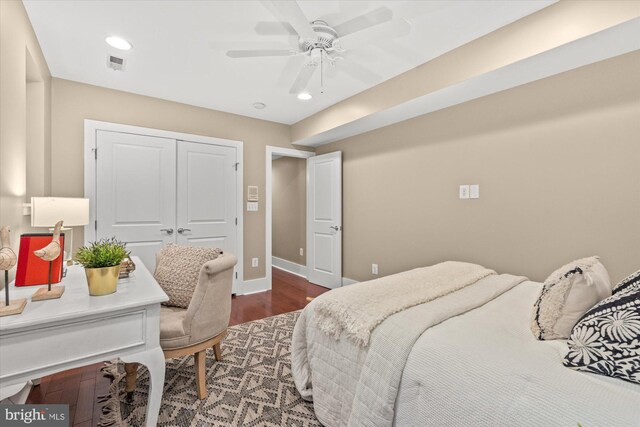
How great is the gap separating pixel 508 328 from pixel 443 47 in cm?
216

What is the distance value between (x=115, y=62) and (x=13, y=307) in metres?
2.36

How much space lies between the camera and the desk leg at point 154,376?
1296 millimetres

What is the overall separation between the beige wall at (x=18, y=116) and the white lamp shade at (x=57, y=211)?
9 centimetres

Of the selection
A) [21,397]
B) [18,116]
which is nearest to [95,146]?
[18,116]

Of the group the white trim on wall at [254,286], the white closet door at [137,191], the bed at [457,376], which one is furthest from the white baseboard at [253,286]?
the bed at [457,376]

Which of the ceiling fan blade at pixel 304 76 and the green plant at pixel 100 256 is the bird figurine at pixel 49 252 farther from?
the ceiling fan blade at pixel 304 76

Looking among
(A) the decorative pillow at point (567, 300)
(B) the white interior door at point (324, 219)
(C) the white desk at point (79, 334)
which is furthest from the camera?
(B) the white interior door at point (324, 219)

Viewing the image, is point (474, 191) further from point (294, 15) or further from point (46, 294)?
point (46, 294)

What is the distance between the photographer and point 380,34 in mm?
1837

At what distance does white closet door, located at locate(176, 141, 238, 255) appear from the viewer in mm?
3588

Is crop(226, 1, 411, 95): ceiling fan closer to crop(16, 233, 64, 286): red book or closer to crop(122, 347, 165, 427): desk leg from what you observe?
crop(16, 233, 64, 286): red book

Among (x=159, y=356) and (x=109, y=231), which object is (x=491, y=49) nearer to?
(x=159, y=356)

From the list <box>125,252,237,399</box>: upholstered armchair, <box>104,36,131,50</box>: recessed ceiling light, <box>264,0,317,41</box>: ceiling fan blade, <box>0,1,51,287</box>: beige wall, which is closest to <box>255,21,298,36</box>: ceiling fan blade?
<box>264,0,317,41</box>: ceiling fan blade

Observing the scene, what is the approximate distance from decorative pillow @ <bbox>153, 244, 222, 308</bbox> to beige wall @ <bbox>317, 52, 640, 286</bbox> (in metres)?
2.27
